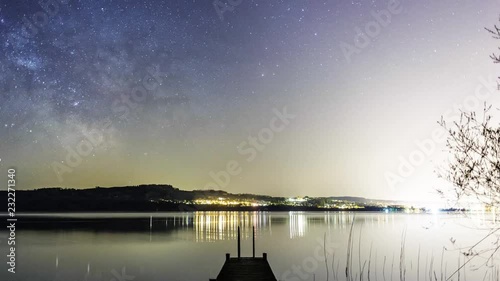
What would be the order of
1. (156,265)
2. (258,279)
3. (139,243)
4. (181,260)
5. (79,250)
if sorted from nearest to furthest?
(258,279), (156,265), (181,260), (79,250), (139,243)

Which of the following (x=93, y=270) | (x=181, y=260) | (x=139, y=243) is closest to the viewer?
(x=93, y=270)

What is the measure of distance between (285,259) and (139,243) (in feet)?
70.9

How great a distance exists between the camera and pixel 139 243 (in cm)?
5550

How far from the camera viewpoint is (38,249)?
46969 mm

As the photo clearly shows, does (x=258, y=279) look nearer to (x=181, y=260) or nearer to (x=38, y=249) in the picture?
(x=181, y=260)

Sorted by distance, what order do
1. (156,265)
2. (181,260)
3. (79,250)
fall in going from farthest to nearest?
1. (79,250)
2. (181,260)
3. (156,265)

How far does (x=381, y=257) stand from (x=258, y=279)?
24.6 metres

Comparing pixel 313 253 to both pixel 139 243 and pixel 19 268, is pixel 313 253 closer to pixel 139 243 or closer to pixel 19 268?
pixel 139 243

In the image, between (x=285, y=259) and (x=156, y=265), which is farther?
(x=285, y=259)

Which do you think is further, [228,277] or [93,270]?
[93,270]

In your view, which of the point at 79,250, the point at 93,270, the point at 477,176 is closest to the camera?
the point at 477,176

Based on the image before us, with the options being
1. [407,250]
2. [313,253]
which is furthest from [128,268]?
[407,250]

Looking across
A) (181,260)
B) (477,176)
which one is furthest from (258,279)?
(181,260)

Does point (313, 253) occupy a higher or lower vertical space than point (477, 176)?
lower
